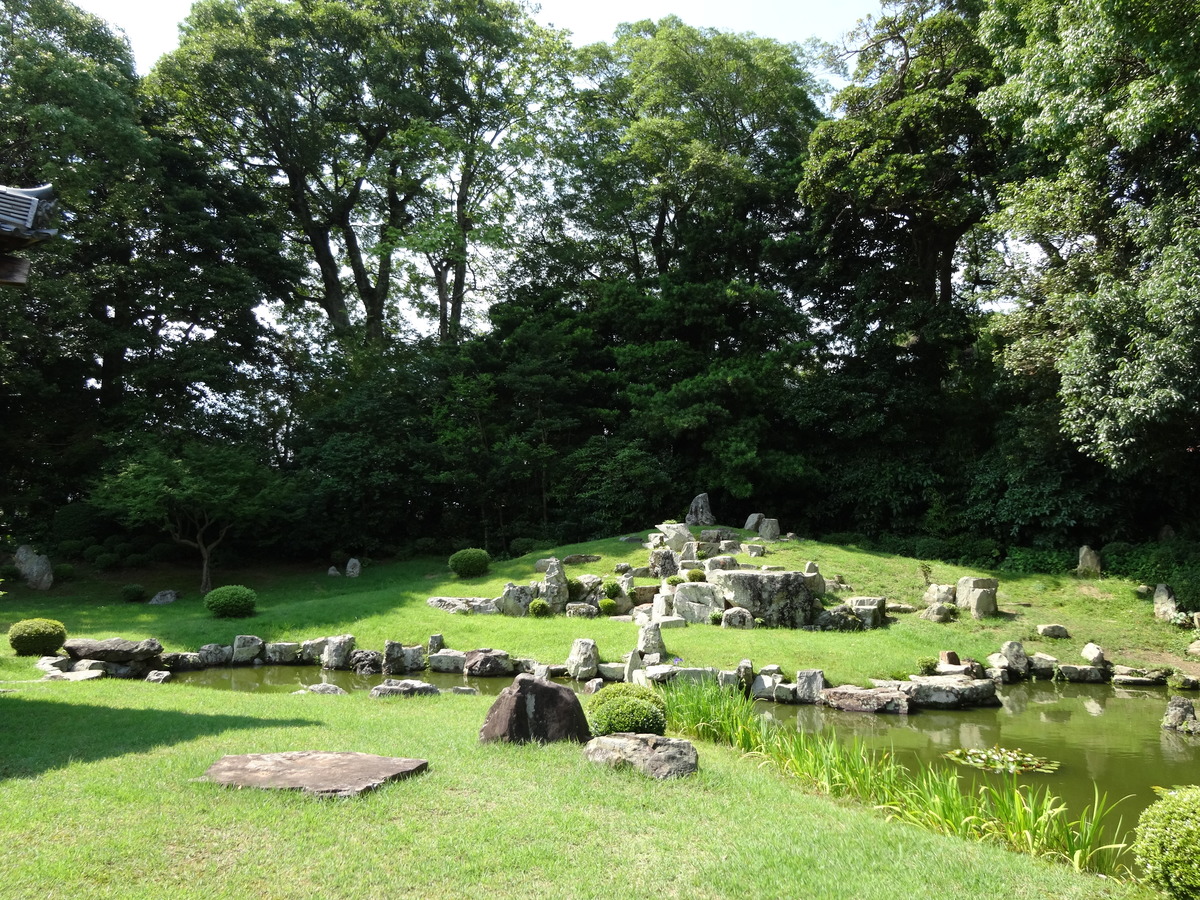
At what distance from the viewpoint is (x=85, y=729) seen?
7738 mm

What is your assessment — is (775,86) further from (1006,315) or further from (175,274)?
(175,274)

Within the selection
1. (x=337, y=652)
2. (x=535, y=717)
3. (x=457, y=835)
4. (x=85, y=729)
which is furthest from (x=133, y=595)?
(x=457, y=835)

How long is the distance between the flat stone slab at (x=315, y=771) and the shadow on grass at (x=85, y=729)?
1.36 metres

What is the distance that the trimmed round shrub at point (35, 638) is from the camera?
12898 mm

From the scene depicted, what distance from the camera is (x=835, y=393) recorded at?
2461 centimetres

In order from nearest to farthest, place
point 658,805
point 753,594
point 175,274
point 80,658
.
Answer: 1. point 658,805
2. point 80,658
3. point 753,594
4. point 175,274

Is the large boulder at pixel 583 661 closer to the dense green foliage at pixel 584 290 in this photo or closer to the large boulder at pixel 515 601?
the large boulder at pixel 515 601

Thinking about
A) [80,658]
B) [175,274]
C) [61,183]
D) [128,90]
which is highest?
[128,90]

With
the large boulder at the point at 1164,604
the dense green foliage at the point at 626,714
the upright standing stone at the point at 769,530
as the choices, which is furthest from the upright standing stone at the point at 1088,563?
the dense green foliage at the point at 626,714

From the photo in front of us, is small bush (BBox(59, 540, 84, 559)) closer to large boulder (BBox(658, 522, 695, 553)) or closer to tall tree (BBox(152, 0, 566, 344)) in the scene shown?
tall tree (BBox(152, 0, 566, 344))

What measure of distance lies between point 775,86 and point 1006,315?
1442 cm

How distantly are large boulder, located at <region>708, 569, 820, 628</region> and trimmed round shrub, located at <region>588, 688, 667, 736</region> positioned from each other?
7.47 m

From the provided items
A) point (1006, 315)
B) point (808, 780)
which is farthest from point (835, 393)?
point (808, 780)

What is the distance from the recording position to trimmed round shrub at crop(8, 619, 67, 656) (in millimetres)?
12898
